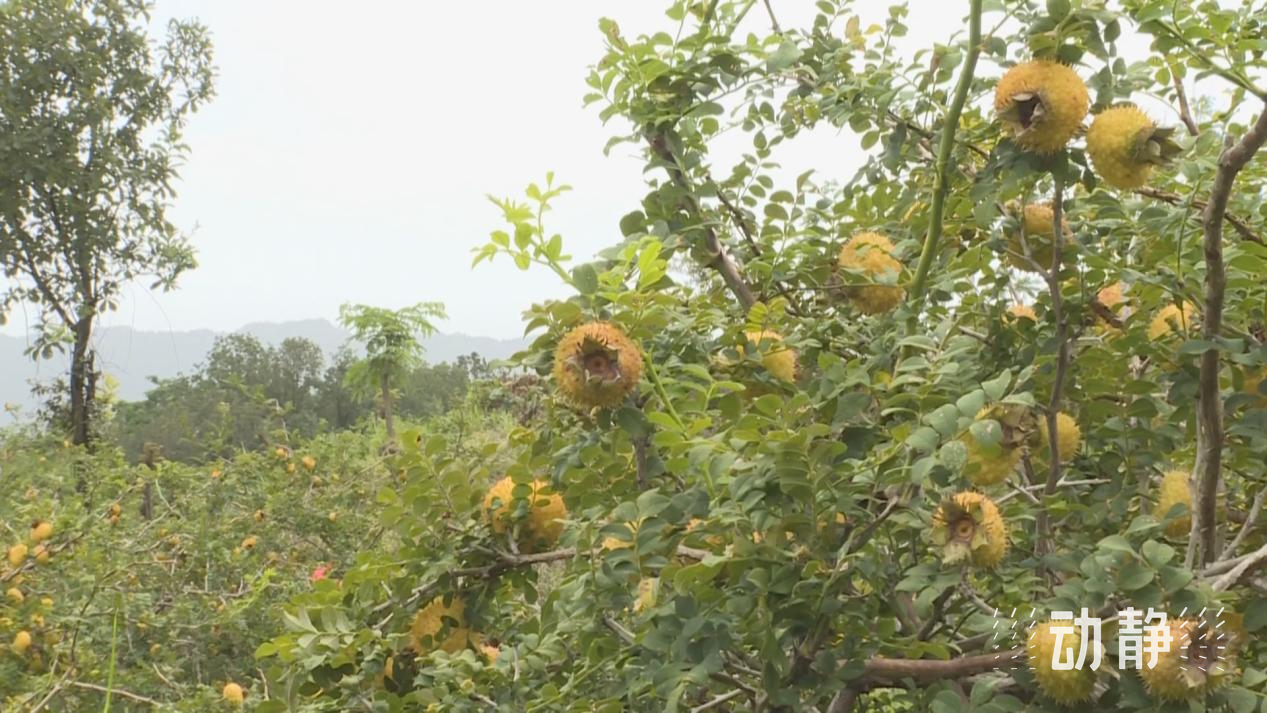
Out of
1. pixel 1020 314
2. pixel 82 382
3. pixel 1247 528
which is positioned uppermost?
pixel 82 382

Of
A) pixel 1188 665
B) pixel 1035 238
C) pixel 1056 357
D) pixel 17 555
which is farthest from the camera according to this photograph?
pixel 17 555

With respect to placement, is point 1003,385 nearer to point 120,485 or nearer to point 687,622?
point 687,622

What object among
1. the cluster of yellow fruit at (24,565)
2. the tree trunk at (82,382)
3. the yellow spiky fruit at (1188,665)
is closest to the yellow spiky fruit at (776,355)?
the yellow spiky fruit at (1188,665)

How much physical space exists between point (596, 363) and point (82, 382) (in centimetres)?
556

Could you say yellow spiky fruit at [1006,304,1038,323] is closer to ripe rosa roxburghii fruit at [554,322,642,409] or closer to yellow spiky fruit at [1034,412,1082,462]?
yellow spiky fruit at [1034,412,1082,462]

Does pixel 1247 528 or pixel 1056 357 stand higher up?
pixel 1056 357

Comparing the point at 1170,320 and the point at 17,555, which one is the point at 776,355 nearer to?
the point at 1170,320

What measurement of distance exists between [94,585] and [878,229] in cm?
171

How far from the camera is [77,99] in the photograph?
578cm

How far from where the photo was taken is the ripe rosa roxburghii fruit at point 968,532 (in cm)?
77

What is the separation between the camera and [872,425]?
82cm

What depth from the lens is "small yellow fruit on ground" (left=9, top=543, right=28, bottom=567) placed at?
1.97 meters

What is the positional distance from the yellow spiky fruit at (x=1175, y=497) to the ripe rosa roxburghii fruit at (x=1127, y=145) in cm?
32

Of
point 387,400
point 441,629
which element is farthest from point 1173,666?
point 387,400
